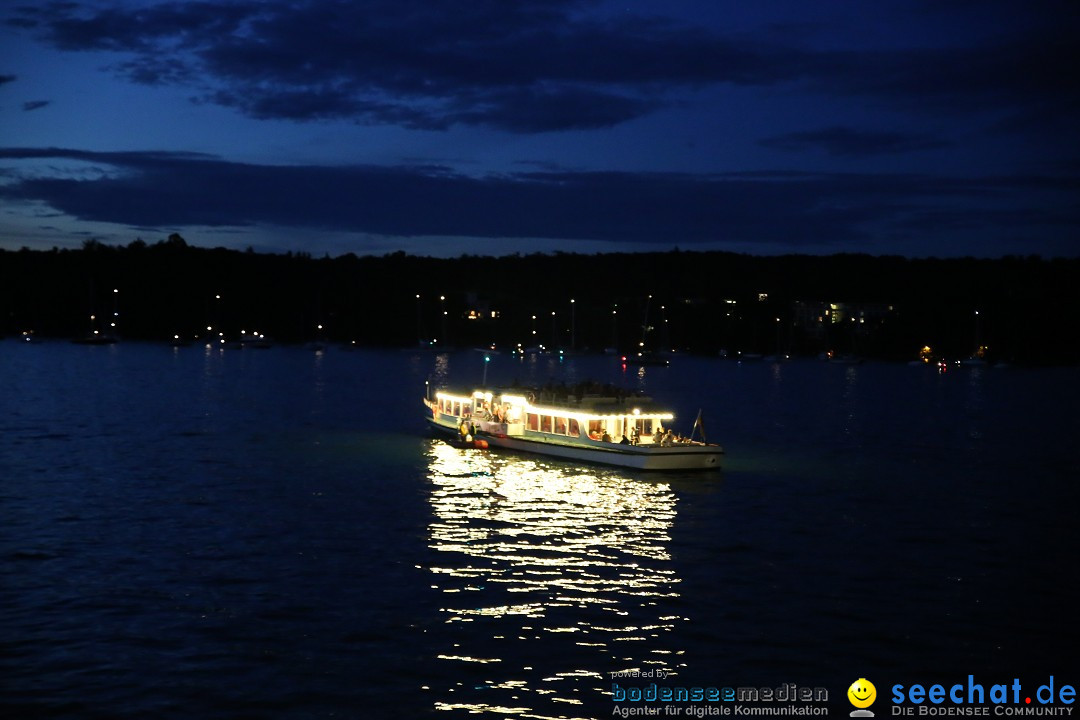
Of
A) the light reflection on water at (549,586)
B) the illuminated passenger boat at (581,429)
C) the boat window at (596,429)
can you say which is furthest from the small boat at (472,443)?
the light reflection on water at (549,586)

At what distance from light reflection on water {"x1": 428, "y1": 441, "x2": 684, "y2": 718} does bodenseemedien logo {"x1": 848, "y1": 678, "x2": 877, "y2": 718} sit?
4.76m

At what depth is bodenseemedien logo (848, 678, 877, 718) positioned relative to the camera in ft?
95.8

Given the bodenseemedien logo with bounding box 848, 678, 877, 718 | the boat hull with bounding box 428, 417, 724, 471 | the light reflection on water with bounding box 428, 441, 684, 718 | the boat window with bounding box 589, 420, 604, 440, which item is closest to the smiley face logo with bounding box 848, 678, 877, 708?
the bodenseemedien logo with bounding box 848, 678, 877, 718

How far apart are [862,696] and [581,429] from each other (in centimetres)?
4495

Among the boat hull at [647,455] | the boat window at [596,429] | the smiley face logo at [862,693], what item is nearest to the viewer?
the smiley face logo at [862,693]

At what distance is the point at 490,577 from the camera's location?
42.8 metres

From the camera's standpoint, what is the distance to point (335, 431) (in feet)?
328

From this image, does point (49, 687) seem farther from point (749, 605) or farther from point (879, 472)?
point (879, 472)

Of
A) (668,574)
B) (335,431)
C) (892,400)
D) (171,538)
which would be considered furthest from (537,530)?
(892,400)

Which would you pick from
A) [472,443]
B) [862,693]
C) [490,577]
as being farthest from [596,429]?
[862,693]

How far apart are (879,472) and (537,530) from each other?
3445 cm

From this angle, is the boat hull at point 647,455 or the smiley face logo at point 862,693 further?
the boat hull at point 647,455

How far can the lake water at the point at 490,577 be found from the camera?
1212 inches

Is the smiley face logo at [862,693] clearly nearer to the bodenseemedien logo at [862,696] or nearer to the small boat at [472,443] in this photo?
the bodenseemedien logo at [862,696]
